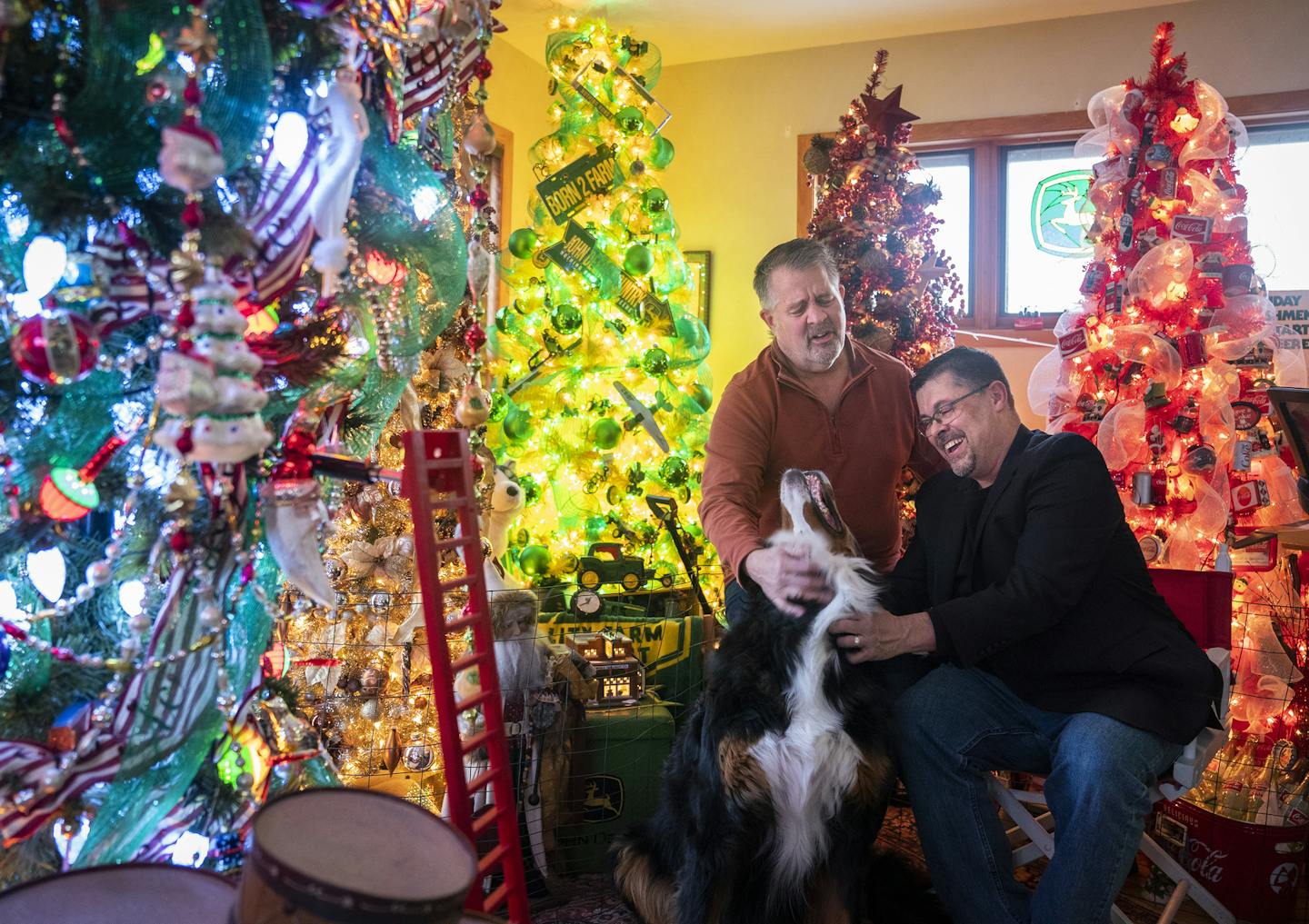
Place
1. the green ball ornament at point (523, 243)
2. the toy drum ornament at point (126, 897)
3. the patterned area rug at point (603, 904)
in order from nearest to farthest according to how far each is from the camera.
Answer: the toy drum ornament at point (126, 897) < the patterned area rug at point (603, 904) < the green ball ornament at point (523, 243)

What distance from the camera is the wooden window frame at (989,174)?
17.5ft

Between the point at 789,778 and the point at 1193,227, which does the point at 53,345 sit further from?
the point at 1193,227

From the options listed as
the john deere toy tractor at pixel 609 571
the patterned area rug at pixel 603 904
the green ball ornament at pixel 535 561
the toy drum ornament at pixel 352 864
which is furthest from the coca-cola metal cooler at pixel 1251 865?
the green ball ornament at pixel 535 561

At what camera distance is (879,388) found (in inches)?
104

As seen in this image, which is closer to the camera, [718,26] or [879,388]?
[879,388]

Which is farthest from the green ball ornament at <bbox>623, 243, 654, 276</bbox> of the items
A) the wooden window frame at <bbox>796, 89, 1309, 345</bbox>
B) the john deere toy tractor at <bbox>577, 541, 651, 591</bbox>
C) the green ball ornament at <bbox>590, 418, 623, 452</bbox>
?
the wooden window frame at <bbox>796, 89, 1309, 345</bbox>

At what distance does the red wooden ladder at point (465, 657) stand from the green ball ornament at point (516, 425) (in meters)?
2.72

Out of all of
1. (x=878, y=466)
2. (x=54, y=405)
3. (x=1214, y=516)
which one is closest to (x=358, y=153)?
(x=54, y=405)

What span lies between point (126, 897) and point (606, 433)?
3362 millimetres

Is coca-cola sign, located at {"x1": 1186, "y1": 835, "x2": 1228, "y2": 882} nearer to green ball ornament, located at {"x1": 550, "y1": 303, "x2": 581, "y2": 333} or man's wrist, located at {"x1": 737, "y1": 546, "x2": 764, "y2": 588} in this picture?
man's wrist, located at {"x1": 737, "y1": 546, "x2": 764, "y2": 588}

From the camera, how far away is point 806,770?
1.81 m

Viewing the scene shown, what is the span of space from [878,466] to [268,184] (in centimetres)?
183

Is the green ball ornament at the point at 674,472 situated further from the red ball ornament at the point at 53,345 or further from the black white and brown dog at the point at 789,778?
the red ball ornament at the point at 53,345

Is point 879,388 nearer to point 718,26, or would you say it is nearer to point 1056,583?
point 1056,583
